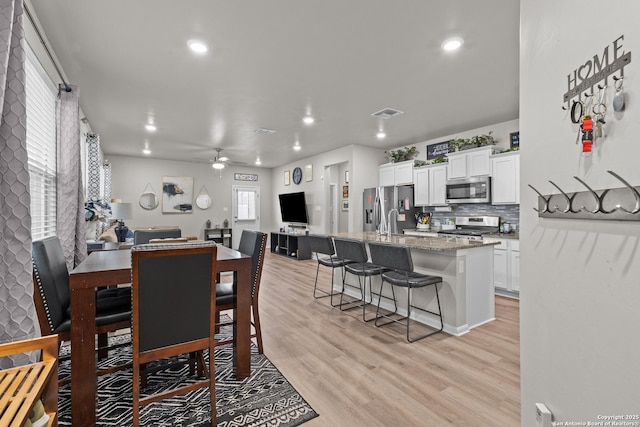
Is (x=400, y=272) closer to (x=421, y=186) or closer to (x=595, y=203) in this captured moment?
(x=595, y=203)

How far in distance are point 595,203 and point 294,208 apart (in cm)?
753

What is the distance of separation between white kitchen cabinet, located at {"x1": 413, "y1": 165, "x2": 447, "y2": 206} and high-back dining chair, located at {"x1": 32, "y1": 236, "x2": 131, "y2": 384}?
4993 millimetres

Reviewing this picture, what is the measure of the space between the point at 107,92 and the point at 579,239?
469 cm

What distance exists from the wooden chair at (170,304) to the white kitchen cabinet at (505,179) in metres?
4.43

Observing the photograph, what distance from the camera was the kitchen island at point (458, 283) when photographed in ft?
9.91

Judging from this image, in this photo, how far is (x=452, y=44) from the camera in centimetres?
262

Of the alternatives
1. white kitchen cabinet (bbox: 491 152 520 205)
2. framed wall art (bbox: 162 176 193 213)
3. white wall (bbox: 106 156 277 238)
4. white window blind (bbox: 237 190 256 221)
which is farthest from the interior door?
white kitchen cabinet (bbox: 491 152 520 205)

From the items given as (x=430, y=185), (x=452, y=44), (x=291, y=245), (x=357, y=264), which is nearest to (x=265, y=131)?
(x=357, y=264)

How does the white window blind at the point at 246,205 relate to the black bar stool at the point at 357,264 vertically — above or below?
above

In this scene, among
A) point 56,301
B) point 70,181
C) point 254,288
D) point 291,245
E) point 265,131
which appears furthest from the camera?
point 291,245

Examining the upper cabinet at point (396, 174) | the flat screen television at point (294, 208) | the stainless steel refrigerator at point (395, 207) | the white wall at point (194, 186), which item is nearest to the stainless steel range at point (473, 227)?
the stainless steel refrigerator at point (395, 207)

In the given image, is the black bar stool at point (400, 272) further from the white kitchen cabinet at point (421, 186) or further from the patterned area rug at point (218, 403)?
the white kitchen cabinet at point (421, 186)

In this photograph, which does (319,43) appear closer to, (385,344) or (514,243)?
(385,344)

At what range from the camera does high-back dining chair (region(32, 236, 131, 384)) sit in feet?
5.74
